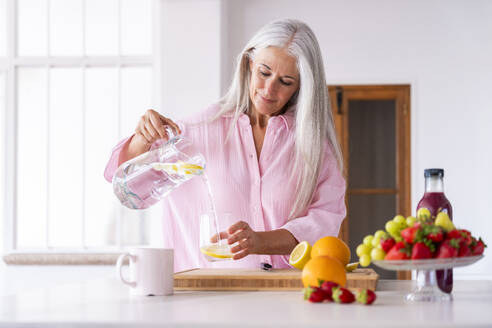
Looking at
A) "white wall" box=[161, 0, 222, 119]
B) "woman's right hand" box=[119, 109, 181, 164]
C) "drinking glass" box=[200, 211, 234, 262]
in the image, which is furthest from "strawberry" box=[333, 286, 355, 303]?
"white wall" box=[161, 0, 222, 119]

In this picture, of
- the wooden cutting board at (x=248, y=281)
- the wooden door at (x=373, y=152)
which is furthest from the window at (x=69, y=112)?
the wooden cutting board at (x=248, y=281)

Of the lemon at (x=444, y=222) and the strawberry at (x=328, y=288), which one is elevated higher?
the lemon at (x=444, y=222)

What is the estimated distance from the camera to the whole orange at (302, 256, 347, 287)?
55.0 inches

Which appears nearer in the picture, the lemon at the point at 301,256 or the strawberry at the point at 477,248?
the strawberry at the point at 477,248

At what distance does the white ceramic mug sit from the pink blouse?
55cm

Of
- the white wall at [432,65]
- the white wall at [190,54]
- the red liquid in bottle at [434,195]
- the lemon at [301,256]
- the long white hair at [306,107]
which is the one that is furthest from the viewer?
the white wall at [432,65]

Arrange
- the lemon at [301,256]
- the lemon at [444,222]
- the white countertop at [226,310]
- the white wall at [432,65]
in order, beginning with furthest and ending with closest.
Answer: the white wall at [432,65], the lemon at [301,256], the lemon at [444,222], the white countertop at [226,310]

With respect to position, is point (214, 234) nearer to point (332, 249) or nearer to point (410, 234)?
point (332, 249)

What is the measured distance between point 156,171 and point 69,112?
3.27 meters

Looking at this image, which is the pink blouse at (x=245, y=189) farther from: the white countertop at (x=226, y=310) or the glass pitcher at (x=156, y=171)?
the white countertop at (x=226, y=310)

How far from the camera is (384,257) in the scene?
1.33 m

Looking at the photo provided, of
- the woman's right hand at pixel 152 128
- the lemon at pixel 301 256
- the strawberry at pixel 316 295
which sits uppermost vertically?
the woman's right hand at pixel 152 128

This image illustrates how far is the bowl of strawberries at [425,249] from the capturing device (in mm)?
1303

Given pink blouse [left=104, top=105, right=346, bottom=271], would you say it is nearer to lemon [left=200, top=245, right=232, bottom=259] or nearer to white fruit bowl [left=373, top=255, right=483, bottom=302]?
lemon [left=200, top=245, right=232, bottom=259]
